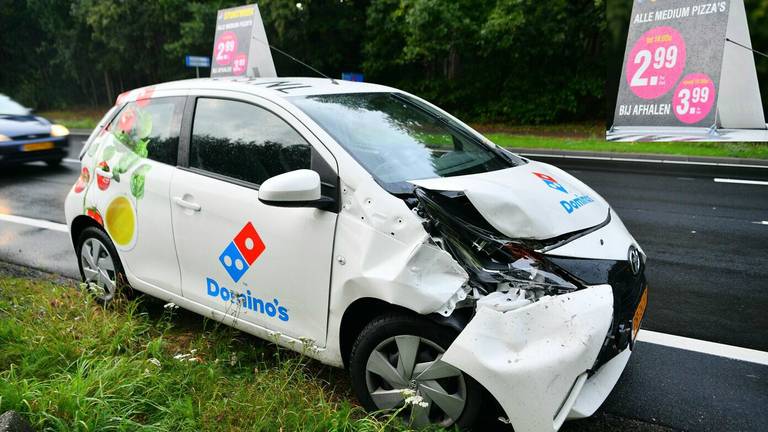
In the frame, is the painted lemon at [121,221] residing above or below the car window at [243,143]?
below

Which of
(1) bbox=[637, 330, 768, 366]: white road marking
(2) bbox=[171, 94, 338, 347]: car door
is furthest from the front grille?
(1) bbox=[637, 330, 768, 366]: white road marking

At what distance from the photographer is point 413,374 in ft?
8.57

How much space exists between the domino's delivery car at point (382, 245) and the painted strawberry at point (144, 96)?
10cm

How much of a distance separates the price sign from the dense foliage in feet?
40.9

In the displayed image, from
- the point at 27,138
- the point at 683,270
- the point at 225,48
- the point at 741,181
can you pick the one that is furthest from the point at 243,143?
the point at 27,138

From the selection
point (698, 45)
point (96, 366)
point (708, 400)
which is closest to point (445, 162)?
point (708, 400)

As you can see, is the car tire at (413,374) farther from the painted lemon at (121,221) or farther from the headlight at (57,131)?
the headlight at (57,131)

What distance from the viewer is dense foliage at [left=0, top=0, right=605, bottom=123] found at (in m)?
17.8

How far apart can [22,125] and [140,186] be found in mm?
8755

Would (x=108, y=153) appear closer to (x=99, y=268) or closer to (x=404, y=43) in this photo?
(x=99, y=268)

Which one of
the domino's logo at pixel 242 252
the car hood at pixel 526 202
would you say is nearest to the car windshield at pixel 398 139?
the car hood at pixel 526 202

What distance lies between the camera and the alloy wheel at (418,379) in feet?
8.32

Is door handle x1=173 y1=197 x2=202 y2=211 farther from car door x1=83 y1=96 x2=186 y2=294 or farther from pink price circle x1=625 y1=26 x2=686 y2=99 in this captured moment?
pink price circle x1=625 y1=26 x2=686 y2=99

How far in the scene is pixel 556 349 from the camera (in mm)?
2268
